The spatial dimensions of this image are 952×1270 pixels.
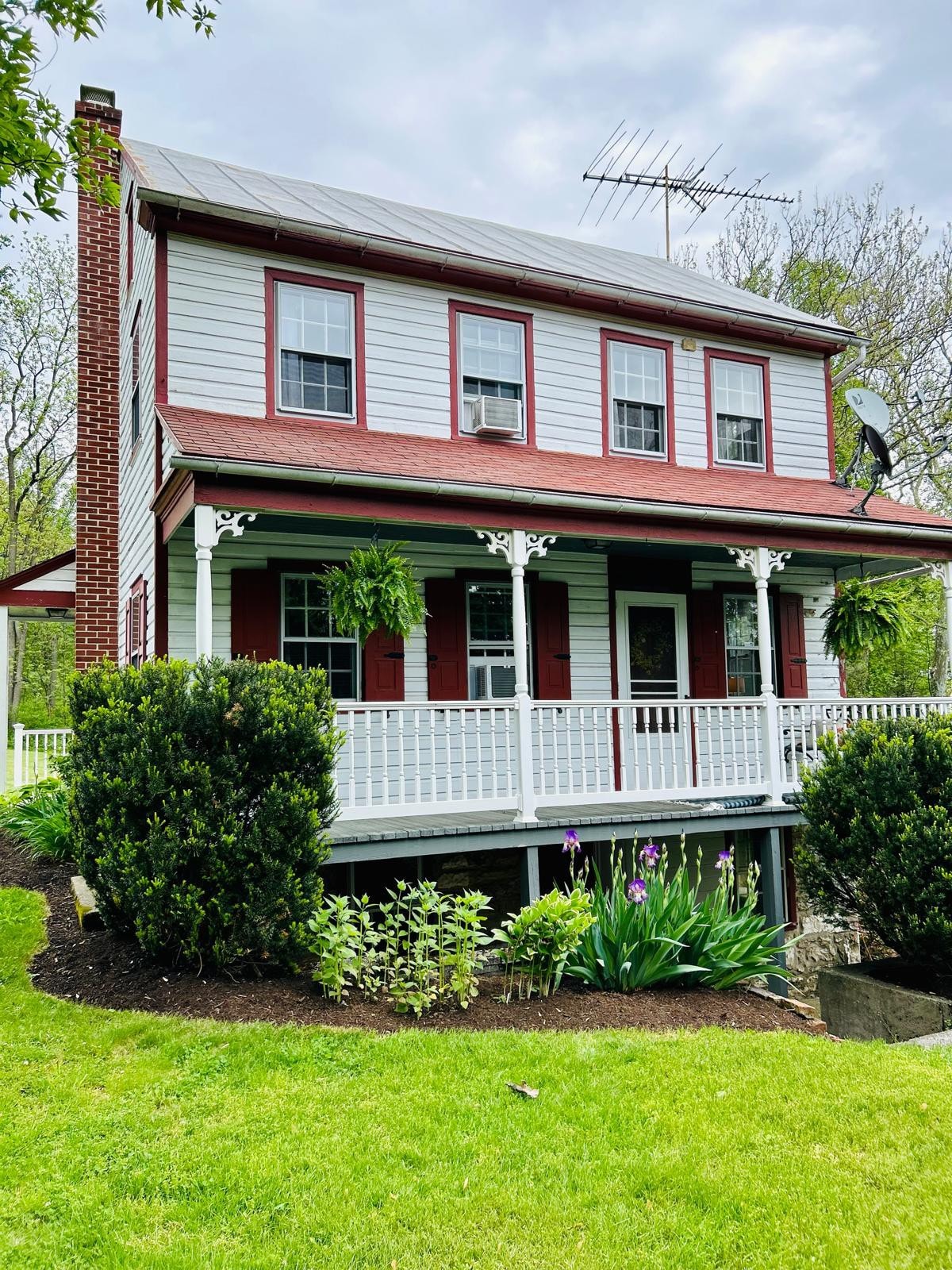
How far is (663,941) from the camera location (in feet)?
20.8

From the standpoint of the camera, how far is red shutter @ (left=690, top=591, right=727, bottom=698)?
11750 mm

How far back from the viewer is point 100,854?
19.5 ft

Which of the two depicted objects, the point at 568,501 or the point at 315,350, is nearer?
the point at 568,501

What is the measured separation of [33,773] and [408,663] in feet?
25.1

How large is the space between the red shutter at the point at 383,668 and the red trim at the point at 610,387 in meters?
3.61

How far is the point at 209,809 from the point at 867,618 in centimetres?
798

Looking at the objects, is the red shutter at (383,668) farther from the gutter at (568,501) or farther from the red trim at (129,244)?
the red trim at (129,244)

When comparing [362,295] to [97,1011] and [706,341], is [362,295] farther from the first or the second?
[97,1011]

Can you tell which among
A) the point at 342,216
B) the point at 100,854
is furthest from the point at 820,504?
the point at 100,854

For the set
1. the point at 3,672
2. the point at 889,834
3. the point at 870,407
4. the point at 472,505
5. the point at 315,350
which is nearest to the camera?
the point at 889,834

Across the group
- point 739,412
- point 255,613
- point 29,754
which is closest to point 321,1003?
point 255,613

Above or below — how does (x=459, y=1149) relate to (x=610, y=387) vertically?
below

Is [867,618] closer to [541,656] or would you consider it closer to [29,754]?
[541,656]

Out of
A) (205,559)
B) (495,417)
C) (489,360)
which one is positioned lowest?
(205,559)
